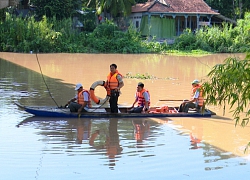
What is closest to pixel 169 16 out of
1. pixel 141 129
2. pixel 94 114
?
pixel 94 114

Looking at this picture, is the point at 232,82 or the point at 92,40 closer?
the point at 232,82

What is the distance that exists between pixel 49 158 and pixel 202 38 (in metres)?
35.0

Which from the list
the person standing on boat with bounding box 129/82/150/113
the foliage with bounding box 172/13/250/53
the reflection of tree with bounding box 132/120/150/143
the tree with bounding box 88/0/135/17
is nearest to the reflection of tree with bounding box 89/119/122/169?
the reflection of tree with bounding box 132/120/150/143

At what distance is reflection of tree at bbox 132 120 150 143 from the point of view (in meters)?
11.1

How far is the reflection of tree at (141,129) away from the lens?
11.1 m

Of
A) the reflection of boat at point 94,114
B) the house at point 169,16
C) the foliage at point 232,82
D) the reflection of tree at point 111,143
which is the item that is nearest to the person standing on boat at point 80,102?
the reflection of boat at point 94,114

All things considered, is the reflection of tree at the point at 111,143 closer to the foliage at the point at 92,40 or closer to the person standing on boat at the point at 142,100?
the person standing on boat at the point at 142,100

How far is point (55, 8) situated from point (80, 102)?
32.2 meters

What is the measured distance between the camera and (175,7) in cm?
4719

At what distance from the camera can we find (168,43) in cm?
4538

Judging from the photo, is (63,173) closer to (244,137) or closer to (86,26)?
(244,137)

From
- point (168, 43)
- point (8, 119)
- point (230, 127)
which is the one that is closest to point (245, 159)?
point (230, 127)

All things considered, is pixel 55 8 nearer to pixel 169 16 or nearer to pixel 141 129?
pixel 169 16

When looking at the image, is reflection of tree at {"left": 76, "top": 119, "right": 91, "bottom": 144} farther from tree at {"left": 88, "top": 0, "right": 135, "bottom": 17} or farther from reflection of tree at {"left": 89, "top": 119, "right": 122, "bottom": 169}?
tree at {"left": 88, "top": 0, "right": 135, "bottom": 17}
